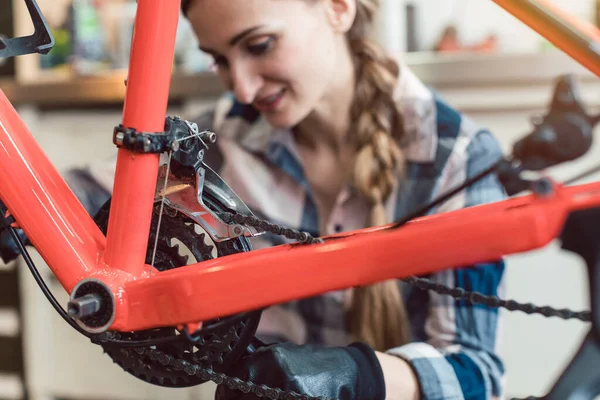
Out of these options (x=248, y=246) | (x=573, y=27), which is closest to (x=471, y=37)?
(x=573, y=27)

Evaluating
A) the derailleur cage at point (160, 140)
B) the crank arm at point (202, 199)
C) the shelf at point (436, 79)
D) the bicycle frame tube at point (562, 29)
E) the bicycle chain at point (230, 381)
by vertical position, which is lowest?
the bicycle chain at point (230, 381)

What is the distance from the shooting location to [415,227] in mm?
349

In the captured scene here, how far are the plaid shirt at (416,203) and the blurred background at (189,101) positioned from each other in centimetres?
22

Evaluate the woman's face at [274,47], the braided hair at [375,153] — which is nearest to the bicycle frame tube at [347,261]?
the woman's face at [274,47]

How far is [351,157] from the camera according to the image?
0.87 metres

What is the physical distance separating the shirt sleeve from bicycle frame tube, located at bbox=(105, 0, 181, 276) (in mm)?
254

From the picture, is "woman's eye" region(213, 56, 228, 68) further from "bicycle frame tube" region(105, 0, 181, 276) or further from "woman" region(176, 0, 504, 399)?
"bicycle frame tube" region(105, 0, 181, 276)

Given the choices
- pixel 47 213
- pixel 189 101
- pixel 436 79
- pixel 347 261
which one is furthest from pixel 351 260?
pixel 189 101

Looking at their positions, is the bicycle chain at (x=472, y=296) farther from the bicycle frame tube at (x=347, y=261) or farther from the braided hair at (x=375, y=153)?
the braided hair at (x=375, y=153)

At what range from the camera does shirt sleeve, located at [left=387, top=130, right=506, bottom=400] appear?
1.79ft

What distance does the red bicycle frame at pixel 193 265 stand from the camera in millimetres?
333

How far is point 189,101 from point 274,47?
0.58m

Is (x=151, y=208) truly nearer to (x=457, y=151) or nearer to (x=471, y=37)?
(x=457, y=151)

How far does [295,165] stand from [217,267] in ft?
1.68
